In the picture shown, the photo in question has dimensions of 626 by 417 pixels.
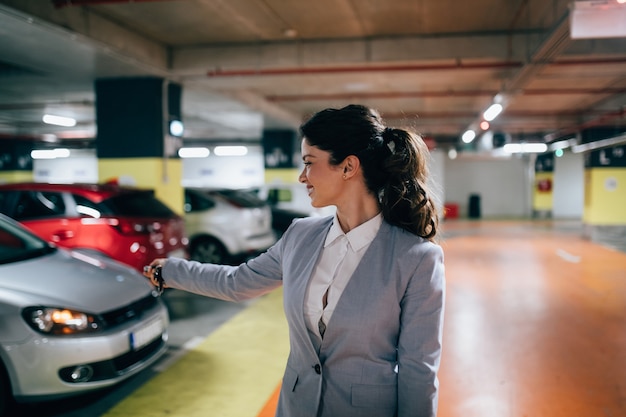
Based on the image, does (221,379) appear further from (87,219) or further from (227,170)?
(227,170)

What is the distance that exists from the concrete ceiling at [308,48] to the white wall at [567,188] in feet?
43.7

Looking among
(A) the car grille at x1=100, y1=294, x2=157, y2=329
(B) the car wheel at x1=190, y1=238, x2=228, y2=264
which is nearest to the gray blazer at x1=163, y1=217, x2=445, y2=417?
(A) the car grille at x1=100, y1=294, x2=157, y2=329

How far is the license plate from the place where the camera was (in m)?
3.40

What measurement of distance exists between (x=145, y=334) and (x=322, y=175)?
2569mm

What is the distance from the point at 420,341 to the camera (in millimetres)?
1354

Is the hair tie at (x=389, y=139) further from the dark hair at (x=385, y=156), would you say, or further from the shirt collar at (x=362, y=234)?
the shirt collar at (x=362, y=234)

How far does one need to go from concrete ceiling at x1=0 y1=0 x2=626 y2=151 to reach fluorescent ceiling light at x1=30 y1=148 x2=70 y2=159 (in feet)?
41.3

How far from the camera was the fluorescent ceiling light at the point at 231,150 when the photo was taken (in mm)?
22828

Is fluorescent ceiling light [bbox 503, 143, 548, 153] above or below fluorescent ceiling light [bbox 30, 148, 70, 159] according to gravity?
below

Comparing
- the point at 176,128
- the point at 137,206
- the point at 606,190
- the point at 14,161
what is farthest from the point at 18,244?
the point at 14,161

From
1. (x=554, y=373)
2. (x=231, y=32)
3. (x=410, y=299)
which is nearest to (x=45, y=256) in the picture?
(x=410, y=299)

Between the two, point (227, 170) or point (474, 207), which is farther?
point (227, 170)

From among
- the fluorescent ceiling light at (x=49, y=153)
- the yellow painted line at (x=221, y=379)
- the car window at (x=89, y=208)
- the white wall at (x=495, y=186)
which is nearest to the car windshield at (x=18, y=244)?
the yellow painted line at (x=221, y=379)

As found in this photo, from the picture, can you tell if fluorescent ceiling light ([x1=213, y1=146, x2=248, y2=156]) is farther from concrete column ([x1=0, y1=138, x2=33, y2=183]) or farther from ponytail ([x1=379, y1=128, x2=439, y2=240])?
ponytail ([x1=379, y1=128, x2=439, y2=240])
